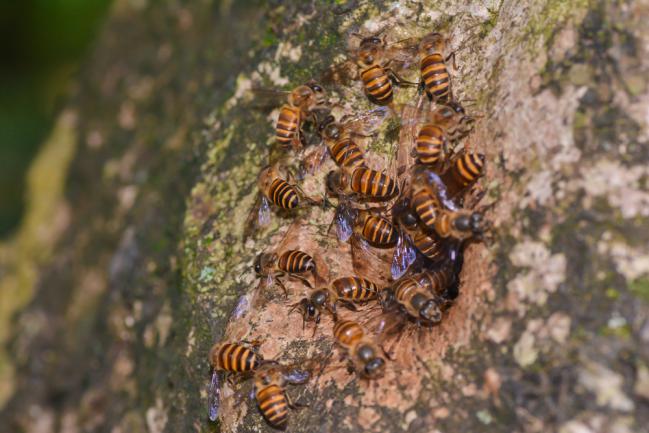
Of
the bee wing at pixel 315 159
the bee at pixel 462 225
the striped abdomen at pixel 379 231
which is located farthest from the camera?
the bee wing at pixel 315 159

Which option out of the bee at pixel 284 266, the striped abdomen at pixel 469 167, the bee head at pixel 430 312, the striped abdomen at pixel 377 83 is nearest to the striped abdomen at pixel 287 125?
the striped abdomen at pixel 377 83

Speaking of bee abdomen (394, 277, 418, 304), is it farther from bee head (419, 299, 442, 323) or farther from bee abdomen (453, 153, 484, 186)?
bee abdomen (453, 153, 484, 186)

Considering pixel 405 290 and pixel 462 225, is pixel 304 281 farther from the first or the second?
pixel 462 225

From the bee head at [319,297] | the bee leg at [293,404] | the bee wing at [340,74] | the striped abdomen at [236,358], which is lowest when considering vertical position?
the bee leg at [293,404]

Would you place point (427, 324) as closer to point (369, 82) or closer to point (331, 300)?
point (331, 300)

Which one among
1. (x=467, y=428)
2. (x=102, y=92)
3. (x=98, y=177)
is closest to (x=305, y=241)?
(x=467, y=428)

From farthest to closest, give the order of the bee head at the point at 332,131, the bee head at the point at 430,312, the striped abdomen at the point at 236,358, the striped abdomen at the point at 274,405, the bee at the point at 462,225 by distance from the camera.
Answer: the bee head at the point at 332,131 → the striped abdomen at the point at 236,358 → the striped abdomen at the point at 274,405 → the bee head at the point at 430,312 → the bee at the point at 462,225

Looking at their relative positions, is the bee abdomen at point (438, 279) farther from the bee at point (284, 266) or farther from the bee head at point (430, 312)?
the bee at point (284, 266)
